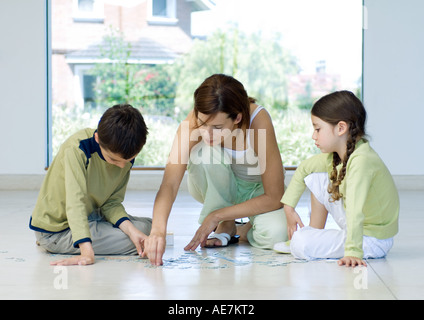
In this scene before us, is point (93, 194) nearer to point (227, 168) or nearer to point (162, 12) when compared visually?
point (227, 168)

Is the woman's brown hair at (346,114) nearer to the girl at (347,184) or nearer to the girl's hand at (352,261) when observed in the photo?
the girl at (347,184)

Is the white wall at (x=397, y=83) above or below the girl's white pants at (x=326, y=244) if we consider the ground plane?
above

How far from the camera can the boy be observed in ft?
6.53

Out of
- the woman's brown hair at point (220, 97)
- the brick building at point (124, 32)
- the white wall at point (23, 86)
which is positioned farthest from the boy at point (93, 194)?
the brick building at point (124, 32)

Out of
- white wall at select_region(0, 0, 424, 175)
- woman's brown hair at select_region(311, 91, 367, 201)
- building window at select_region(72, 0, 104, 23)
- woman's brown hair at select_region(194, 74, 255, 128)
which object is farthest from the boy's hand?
building window at select_region(72, 0, 104, 23)

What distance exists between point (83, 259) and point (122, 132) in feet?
1.45

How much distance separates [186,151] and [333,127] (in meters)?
0.59

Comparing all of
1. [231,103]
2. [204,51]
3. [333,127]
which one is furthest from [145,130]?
[204,51]

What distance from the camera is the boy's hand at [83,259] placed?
2006 millimetres

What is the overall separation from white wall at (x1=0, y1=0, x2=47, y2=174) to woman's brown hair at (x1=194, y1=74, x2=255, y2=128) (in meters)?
3.26

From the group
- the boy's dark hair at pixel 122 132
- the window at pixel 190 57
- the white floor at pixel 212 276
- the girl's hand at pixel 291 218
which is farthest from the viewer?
the window at pixel 190 57

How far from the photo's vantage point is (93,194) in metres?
2.19

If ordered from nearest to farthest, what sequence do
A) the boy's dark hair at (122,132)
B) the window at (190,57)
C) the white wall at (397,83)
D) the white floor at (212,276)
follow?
the white floor at (212,276) → the boy's dark hair at (122,132) → the white wall at (397,83) → the window at (190,57)
